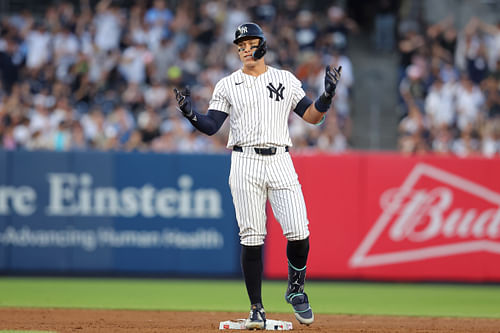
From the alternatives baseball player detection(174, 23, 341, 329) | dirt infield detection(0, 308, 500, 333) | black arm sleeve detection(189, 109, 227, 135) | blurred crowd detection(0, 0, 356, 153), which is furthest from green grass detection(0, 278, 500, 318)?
black arm sleeve detection(189, 109, 227, 135)

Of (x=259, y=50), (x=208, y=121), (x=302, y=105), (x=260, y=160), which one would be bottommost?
(x=260, y=160)

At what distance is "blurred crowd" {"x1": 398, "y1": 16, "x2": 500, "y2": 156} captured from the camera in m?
13.9

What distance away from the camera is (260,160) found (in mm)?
6367

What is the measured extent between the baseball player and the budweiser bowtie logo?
577 centimetres

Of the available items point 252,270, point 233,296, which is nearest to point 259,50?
point 252,270

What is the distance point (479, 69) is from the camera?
50.3 feet

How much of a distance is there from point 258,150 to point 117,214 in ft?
20.6

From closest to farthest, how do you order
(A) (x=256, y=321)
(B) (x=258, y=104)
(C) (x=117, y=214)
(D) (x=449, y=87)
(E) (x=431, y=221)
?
(A) (x=256, y=321)
(B) (x=258, y=104)
(E) (x=431, y=221)
(C) (x=117, y=214)
(D) (x=449, y=87)

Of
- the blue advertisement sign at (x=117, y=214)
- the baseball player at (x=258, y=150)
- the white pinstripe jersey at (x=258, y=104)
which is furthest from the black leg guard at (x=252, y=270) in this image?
the blue advertisement sign at (x=117, y=214)

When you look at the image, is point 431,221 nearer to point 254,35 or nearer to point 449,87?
point 449,87

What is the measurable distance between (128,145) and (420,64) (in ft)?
19.4

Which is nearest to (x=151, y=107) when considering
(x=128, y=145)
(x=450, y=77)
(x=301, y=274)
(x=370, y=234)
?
(x=128, y=145)

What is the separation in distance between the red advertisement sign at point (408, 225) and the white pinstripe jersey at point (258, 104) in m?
5.67

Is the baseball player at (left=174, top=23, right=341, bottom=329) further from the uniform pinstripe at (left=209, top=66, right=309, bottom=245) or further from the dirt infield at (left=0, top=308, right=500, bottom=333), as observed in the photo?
the dirt infield at (left=0, top=308, right=500, bottom=333)
